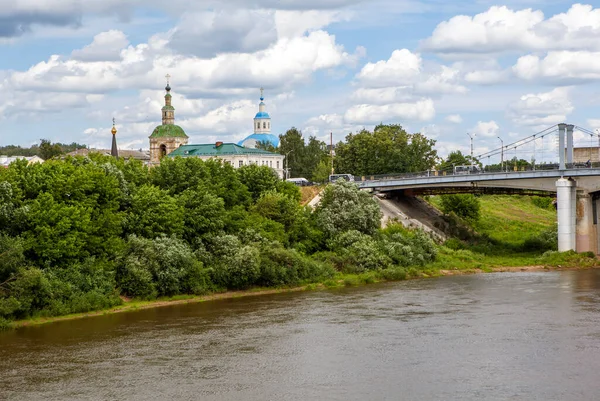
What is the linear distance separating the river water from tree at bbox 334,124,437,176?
51.3 metres

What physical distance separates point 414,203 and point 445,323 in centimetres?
4236

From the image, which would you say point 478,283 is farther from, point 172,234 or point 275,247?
point 172,234

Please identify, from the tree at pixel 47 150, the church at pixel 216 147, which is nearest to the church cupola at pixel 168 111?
the church at pixel 216 147

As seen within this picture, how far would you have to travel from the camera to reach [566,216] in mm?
69375

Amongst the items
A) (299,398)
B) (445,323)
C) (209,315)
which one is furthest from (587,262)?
(299,398)

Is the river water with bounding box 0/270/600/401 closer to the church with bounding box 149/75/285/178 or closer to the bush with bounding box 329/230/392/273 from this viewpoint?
the bush with bounding box 329/230/392/273

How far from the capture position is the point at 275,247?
57625mm

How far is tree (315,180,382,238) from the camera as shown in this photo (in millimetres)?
66625

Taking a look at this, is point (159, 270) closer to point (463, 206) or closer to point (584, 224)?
point (584, 224)

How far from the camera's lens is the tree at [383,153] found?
102 metres

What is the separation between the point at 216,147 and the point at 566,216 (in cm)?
4812

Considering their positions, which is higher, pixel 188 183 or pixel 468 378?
pixel 188 183

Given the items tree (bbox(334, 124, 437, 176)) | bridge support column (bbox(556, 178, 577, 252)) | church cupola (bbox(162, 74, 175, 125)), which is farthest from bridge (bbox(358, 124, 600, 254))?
church cupola (bbox(162, 74, 175, 125))

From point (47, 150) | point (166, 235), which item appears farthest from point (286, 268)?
point (47, 150)
